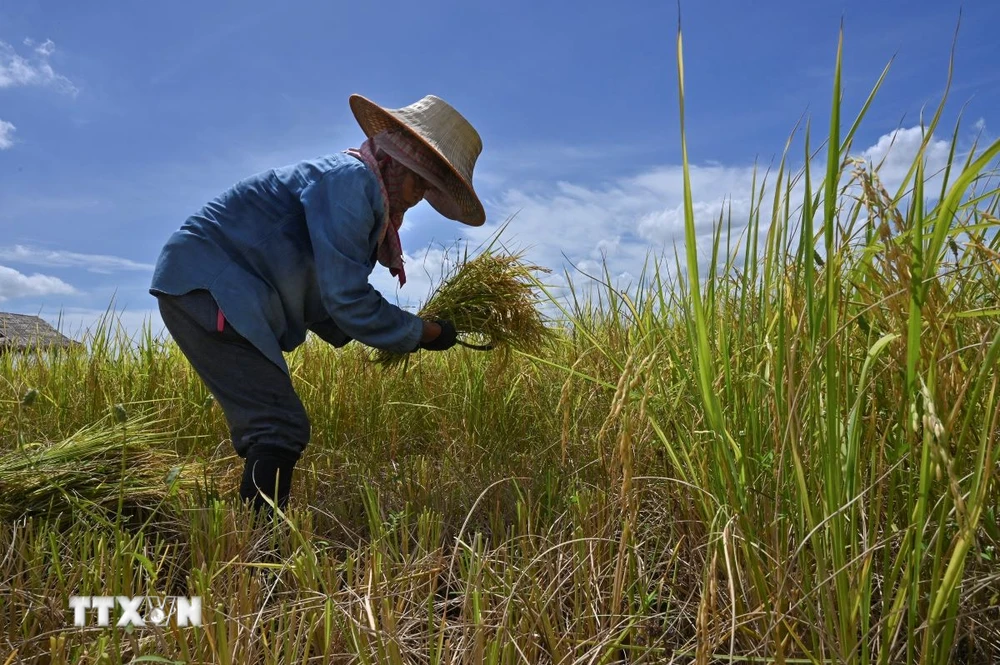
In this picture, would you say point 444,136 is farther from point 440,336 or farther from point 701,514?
point 701,514

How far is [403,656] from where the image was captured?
150cm

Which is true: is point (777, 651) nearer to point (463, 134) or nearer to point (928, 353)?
point (928, 353)

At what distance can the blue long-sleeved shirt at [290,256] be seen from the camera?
236 centimetres

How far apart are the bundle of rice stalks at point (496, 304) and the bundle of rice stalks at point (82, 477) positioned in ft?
3.80

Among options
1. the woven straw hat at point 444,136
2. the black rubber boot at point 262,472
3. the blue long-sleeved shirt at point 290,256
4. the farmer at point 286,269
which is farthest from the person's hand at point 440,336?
the black rubber boot at point 262,472

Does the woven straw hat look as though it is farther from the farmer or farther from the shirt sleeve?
the shirt sleeve

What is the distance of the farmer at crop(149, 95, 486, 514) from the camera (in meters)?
2.36

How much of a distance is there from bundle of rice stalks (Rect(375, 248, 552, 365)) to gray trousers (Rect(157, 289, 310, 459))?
0.74m

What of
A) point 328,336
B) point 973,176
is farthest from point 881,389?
point 328,336

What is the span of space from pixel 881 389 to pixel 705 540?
1.69 ft

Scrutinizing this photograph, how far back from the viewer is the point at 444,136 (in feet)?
8.48

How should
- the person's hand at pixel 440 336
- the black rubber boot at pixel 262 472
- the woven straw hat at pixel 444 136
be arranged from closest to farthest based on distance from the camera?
the black rubber boot at pixel 262 472, the woven straw hat at pixel 444 136, the person's hand at pixel 440 336

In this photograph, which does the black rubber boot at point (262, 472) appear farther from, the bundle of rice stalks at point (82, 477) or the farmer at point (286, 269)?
the bundle of rice stalks at point (82, 477)

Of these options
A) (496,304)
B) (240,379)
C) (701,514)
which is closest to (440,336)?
(496,304)
